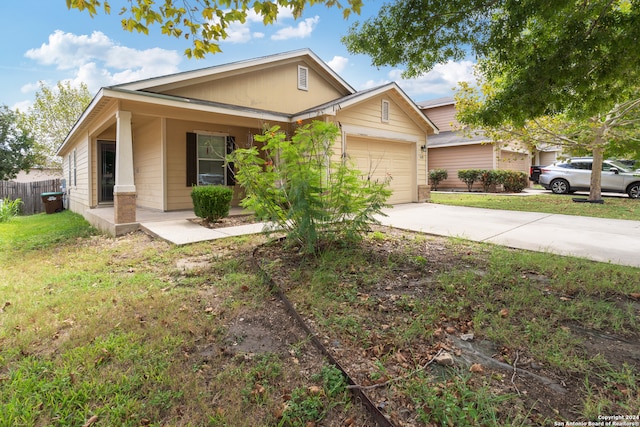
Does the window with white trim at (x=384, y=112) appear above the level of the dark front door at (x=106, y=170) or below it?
above

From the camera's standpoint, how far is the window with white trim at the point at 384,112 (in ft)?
34.5

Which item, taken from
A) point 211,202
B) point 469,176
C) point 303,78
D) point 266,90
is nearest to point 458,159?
point 469,176

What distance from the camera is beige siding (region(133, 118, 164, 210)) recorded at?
947 centimetres

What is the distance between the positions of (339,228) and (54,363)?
10.3 feet

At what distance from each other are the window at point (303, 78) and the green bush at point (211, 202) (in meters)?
5.71

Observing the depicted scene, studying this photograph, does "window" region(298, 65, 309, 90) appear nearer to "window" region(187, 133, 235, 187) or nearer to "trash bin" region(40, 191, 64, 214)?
"window" region(187, 133, 235, 187)

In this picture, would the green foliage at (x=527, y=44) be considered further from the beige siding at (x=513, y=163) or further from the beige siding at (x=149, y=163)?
the beige siding at (x=513, y=163)

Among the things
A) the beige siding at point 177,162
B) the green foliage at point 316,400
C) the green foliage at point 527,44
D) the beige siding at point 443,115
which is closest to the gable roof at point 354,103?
the beige siding at point 177,162

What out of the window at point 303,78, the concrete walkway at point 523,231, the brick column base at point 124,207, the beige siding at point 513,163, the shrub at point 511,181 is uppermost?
the window at point 303,78

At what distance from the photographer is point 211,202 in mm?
7094

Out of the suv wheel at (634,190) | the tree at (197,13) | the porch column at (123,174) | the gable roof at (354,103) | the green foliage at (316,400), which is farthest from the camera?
the suv wheel at (634,190)

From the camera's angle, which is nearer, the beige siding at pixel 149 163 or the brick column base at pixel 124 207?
the brick column base at pixel 124 207

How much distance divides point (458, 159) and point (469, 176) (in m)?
2.40

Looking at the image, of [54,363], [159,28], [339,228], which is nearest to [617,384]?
[339,228]
